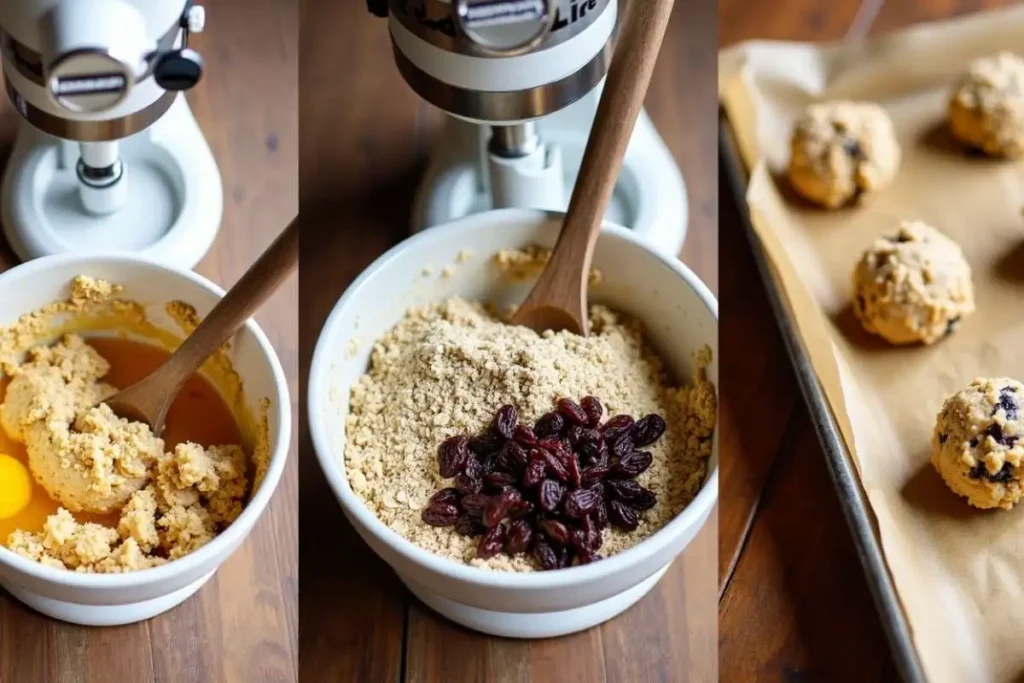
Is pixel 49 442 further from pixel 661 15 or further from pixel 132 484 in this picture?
pixel 661 15

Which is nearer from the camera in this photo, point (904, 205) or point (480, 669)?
point (480, 669)

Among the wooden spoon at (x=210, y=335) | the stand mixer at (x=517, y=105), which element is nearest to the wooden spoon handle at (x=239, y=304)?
the wooden spoon at (x=210, y=335)

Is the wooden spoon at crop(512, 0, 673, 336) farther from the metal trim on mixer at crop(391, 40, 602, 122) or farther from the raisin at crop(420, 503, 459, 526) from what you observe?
the raisin at crop(420, 503, 459, 526)

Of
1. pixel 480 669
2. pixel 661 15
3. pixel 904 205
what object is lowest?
pixel 480 669

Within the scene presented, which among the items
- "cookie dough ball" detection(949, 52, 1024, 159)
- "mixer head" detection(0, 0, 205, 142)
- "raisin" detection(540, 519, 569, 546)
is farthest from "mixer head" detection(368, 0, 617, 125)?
"cookie dough ball" detection(949, 52, 1024, 159)

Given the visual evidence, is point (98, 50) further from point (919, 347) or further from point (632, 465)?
point (919, 347)

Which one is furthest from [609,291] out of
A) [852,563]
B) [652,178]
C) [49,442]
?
[49,442]

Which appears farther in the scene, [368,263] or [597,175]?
[368,263]

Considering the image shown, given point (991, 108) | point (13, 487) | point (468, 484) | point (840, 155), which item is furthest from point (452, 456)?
point (991, 108)
